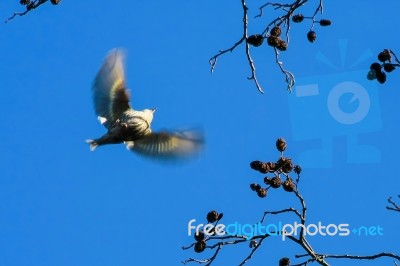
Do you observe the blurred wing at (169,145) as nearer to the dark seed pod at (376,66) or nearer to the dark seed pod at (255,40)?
the dark seed pod at (255,40)

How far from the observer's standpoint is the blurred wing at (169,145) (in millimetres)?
5339

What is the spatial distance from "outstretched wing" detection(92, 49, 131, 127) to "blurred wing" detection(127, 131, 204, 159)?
0.27m

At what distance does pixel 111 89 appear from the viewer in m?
5.77

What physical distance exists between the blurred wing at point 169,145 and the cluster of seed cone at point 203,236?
29.8 inches

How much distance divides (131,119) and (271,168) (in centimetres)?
135

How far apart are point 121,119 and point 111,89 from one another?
0.22m

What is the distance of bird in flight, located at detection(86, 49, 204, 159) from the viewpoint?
18.4ft

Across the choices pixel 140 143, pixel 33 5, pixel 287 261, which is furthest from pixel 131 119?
pixel 287 261

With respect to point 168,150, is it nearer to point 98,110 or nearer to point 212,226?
point 98,110

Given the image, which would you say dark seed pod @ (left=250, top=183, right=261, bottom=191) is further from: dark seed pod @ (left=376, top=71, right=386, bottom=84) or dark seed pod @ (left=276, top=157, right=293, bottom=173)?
dark seed pod @ (left=376, top=71, right=386, bottom=84)

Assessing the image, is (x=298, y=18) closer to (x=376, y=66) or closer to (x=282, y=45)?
(x=282, y=45)

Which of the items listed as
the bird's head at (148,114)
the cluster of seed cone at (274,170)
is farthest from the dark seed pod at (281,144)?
the bird's head at (148,114)

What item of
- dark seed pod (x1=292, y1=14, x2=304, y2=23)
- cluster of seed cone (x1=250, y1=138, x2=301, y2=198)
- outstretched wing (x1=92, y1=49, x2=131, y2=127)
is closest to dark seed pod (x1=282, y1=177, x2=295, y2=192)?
cluster of seed cone (x1=250, y1=138, x2=301, y2=198)

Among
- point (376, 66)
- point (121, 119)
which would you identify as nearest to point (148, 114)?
point (121, 119)
